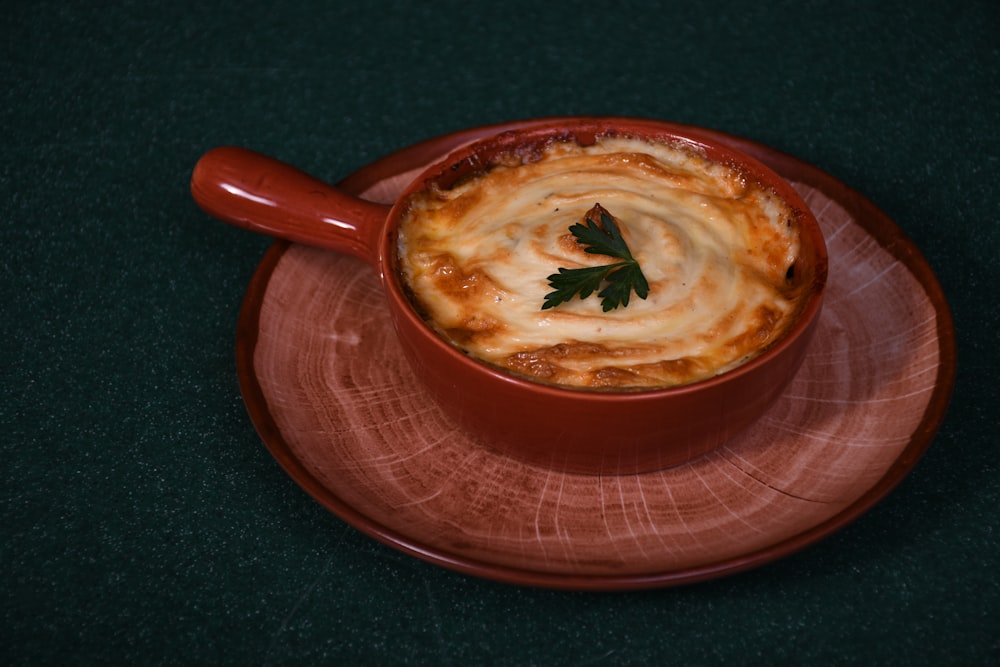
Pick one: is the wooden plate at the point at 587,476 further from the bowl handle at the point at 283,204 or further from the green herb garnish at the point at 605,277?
the green herb garnish at the point at 605,277

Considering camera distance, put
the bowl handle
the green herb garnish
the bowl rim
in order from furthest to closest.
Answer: the bowl handle < the green herb garnish < the bowl rim

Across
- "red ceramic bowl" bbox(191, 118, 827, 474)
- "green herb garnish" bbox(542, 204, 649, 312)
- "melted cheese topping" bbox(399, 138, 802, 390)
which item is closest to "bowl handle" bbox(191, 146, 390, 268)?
"red ceramic bowl" bbox(191, 118, 827, 474)

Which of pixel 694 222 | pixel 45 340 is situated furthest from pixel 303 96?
pixel 694 222

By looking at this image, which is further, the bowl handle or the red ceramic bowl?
the bowl handle

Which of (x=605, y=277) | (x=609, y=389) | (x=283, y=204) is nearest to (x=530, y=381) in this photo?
(x=609, y=389)

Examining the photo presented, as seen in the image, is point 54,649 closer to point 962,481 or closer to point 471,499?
point 471,499

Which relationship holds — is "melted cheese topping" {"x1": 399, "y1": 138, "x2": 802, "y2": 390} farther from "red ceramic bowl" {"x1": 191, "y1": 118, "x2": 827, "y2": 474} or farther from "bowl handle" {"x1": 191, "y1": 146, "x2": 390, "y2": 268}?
"bowl handle" {"x1": 191, "y1": 146, "x2": 390, "y2": 268}
